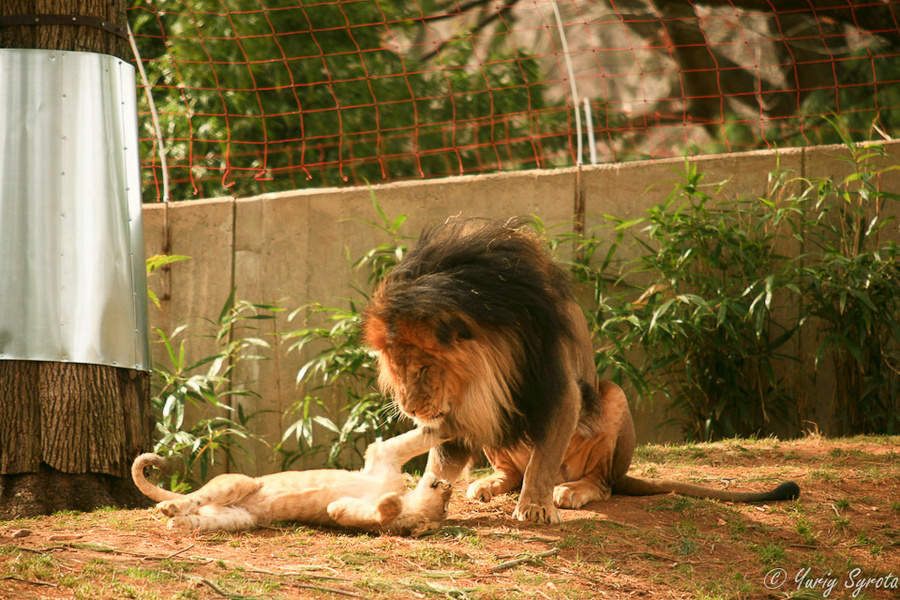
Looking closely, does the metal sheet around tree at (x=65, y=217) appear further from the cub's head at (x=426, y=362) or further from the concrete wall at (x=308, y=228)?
the concrete wall at (x=308, y=228)

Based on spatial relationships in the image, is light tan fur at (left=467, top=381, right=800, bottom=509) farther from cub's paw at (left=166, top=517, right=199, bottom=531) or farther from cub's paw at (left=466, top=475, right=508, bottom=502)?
cub's paw at (left=166, top=517, right=199, bottom=531)

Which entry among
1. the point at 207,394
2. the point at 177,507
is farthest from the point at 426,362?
the point at 207,394

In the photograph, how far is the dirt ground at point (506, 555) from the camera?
9.27ft

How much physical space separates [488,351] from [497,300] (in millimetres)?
194

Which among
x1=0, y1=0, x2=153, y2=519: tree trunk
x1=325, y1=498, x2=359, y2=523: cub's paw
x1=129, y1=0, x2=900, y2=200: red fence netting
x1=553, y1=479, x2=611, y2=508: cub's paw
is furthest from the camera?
x1=129, y1=0, x2=900, y2=200: red fence netting

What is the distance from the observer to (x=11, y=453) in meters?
3.90

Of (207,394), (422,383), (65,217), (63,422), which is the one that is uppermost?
(65,217)

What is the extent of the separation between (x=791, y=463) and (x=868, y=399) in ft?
4.63

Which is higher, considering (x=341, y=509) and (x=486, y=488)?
(x=341, y=509)

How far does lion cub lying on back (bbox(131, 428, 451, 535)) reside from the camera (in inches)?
135

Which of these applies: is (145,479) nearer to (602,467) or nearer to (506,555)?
(506,555)

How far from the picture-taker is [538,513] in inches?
148

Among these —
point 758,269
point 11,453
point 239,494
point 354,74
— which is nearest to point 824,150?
point 758,269

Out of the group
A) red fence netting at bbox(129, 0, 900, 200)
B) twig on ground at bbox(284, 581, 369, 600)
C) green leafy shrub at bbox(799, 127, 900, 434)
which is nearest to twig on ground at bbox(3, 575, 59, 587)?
twig on ground at bbox(284, 581, 369, 600)
